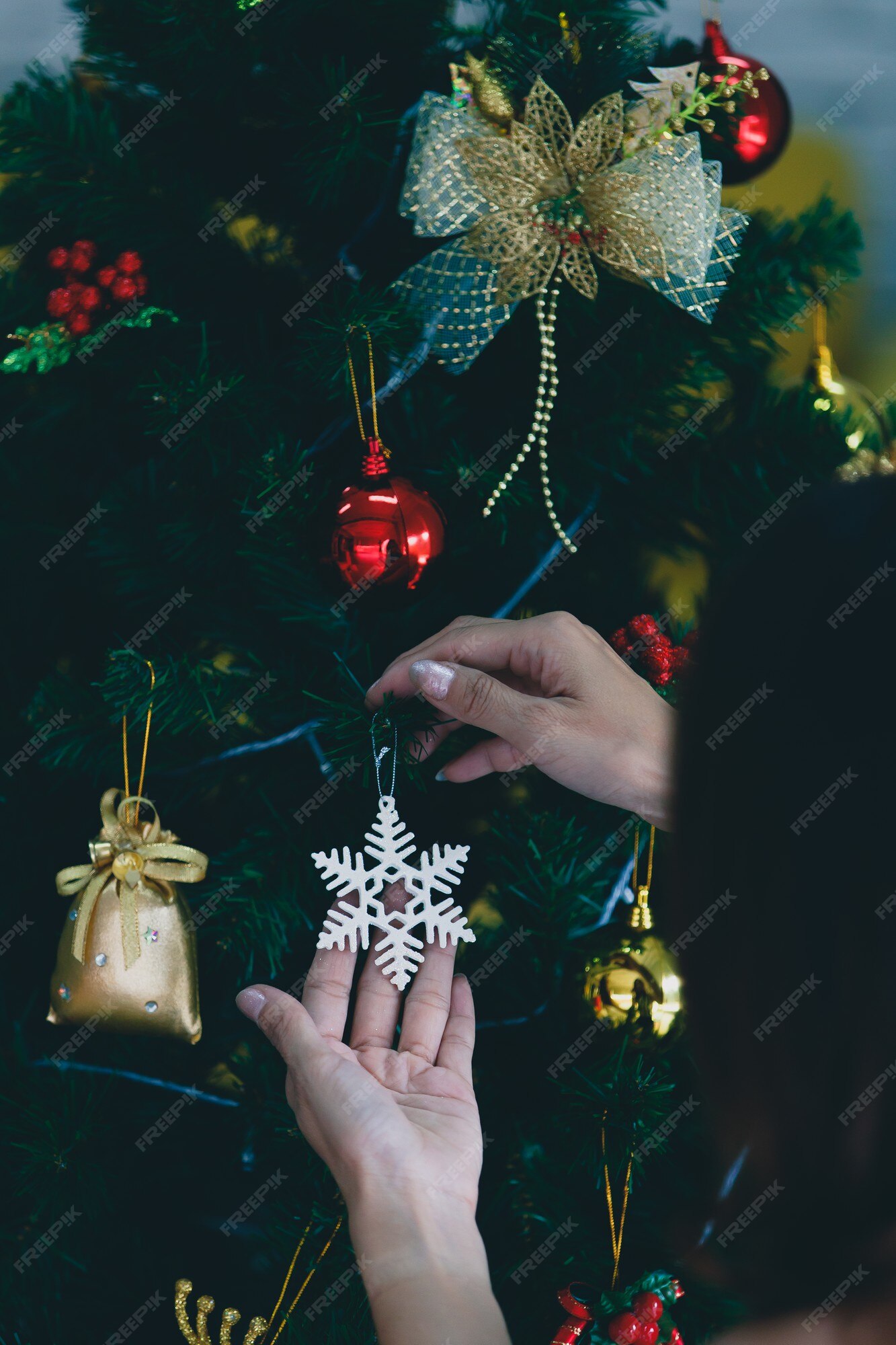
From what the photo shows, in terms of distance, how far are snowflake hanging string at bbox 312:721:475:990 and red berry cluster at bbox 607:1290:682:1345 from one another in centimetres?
31

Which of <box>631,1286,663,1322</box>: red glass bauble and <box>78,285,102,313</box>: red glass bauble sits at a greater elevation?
<box>78,285,102,313</box>: red glass bauble

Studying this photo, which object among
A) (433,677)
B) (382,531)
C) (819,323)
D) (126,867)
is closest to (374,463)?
(382,531)

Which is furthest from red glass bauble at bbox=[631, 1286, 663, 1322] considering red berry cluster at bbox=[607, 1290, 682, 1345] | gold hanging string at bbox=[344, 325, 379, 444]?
gold hanging string at bbox=[344, 325, 379, 444]

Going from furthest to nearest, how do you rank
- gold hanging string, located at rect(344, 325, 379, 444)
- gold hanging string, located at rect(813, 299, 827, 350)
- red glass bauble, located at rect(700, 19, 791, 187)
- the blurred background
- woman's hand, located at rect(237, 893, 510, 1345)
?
the blurred background, gold hanging string, located at rect(813, 299, 827, 350), red glass bauble, located at rect(700, 19, 791, 187), gold hanging string, located at rect(344, 325, 379, 444), woman's hand, located at rect(237, 893, 510, 1345)

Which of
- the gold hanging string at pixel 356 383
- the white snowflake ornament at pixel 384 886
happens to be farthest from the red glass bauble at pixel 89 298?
the white snowflake ornament at pixel 384 886

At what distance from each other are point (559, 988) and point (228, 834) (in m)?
0.34

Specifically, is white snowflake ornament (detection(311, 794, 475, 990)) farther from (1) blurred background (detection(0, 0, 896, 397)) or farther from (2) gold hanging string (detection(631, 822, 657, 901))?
(1) blurred background (detection(0, 0, 896, 397))

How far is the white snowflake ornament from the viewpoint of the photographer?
799 mm

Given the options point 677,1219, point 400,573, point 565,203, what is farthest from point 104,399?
point 677,1219

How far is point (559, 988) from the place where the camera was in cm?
92

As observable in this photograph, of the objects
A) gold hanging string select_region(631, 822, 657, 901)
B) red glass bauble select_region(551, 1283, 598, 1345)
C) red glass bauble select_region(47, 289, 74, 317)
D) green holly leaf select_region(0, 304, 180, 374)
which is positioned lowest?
red glass bauble select_region(551, 1283, 598, 1345)

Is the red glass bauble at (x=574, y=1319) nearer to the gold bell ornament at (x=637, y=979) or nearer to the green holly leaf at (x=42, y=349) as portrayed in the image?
the gold bell ornament at (x=637, y=979)

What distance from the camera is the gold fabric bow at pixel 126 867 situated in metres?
0.79

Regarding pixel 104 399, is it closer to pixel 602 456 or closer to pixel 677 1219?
pixel 602 456
